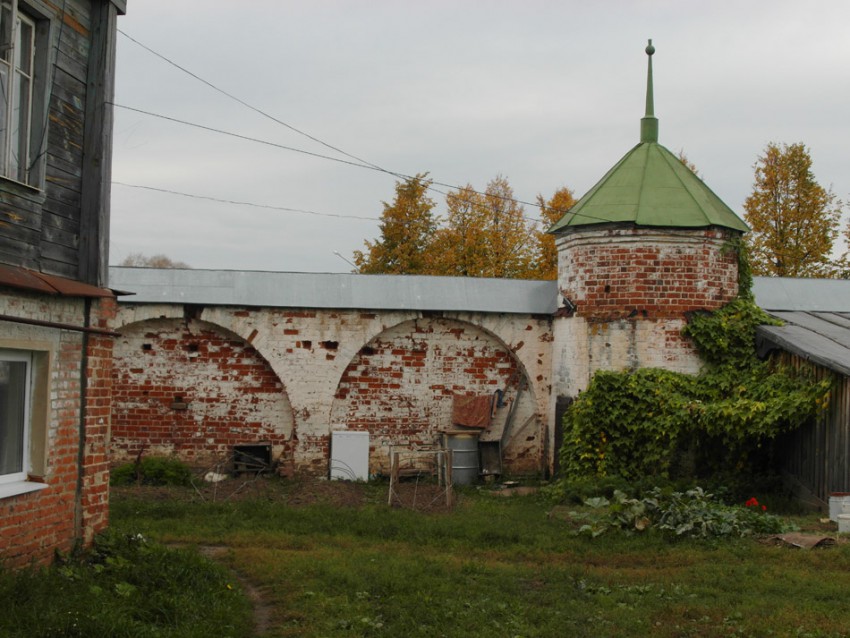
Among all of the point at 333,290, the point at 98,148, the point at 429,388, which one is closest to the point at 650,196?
the point at 429,388

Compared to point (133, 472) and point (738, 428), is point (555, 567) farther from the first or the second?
point (133, 472)

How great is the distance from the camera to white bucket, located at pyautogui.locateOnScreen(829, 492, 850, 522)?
386 inches

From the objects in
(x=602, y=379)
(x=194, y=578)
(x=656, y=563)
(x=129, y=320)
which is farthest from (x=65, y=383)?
(x=602, y=379)

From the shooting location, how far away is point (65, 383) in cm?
732

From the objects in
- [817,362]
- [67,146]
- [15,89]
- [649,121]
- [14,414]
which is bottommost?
[14,414]

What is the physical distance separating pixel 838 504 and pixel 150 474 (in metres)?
9.72

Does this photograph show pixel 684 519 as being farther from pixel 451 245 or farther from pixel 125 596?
pixel 451 245

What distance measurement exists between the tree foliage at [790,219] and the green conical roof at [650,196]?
11423 millimetres

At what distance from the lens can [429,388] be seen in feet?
48.9

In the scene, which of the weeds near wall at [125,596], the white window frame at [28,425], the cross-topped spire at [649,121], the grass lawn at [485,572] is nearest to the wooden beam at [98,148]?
the white window frame at [28,425]

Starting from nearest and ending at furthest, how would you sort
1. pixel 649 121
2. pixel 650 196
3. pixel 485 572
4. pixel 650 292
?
pixel 485 572 → pixel 650 292 → pixel 650 196 → pixel 649 121

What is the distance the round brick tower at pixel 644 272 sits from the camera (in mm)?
13219

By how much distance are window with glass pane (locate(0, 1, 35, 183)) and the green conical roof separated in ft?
29.0

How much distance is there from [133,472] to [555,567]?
24.9 ft
